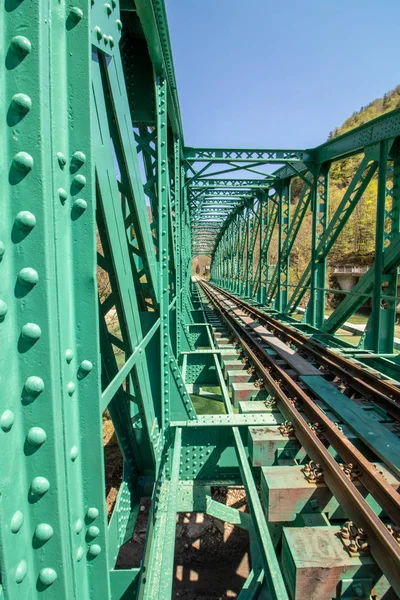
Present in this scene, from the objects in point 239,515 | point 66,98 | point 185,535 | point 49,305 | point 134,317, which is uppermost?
point 66,98

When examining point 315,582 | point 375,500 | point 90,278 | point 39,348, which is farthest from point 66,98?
point 375,500

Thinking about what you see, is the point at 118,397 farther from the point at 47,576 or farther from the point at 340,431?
the point at 340,431

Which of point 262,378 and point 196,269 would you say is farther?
point 196,269

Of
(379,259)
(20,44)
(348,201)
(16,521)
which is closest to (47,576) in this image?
(16,521)

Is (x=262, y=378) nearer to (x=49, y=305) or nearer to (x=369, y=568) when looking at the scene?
(x=369, y=568)

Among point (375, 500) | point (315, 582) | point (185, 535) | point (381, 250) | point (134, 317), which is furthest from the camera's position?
point (381, 250)

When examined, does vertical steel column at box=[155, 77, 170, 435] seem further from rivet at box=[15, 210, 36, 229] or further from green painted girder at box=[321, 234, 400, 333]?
green painted girder at box=[321, 234, 400, 333]

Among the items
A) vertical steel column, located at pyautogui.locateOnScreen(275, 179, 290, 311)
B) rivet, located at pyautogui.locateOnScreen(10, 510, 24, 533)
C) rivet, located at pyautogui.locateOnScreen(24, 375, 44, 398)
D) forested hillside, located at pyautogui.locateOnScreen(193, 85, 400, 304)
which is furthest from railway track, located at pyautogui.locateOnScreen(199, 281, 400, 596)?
forested hillside, located at pyautogui.locateOnScreen(193, 85, 400, 304)

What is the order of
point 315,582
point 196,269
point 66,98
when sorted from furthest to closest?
point 196,269 → point 315,582 → point 66,98

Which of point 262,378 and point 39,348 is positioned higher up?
point 39,348
